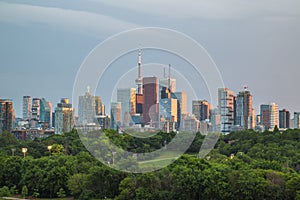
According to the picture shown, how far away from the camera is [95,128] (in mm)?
17891

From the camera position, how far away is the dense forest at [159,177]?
56.5 ft

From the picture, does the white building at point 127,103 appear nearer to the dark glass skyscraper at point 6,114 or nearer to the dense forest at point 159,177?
the dense forest at point 159,177

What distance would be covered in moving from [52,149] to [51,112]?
2209 inches

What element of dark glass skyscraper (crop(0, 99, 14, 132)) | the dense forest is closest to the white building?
Answer: the dense forest

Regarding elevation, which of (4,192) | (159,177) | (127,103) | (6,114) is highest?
(127,103)

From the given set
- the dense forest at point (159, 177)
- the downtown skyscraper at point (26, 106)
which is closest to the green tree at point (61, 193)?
the dense forest at point (159, 177)

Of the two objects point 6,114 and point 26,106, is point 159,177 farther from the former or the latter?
point 26,106

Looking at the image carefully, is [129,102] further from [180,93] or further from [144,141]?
[144,141]

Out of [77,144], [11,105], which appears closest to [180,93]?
[77,144]

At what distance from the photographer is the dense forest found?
17219mm

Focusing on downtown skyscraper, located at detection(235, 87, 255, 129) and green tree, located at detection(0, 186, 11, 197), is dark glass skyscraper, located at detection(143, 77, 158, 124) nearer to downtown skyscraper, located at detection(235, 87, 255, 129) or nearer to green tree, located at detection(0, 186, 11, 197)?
green tree, located at detection(0, 186, 11, 197)

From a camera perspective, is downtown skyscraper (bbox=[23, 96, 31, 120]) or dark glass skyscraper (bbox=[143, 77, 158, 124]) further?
downtown skyscraper (bbox=[23, 96, 31, 120])

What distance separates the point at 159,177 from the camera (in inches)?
713

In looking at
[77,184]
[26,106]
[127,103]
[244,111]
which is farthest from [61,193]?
[26,106]
